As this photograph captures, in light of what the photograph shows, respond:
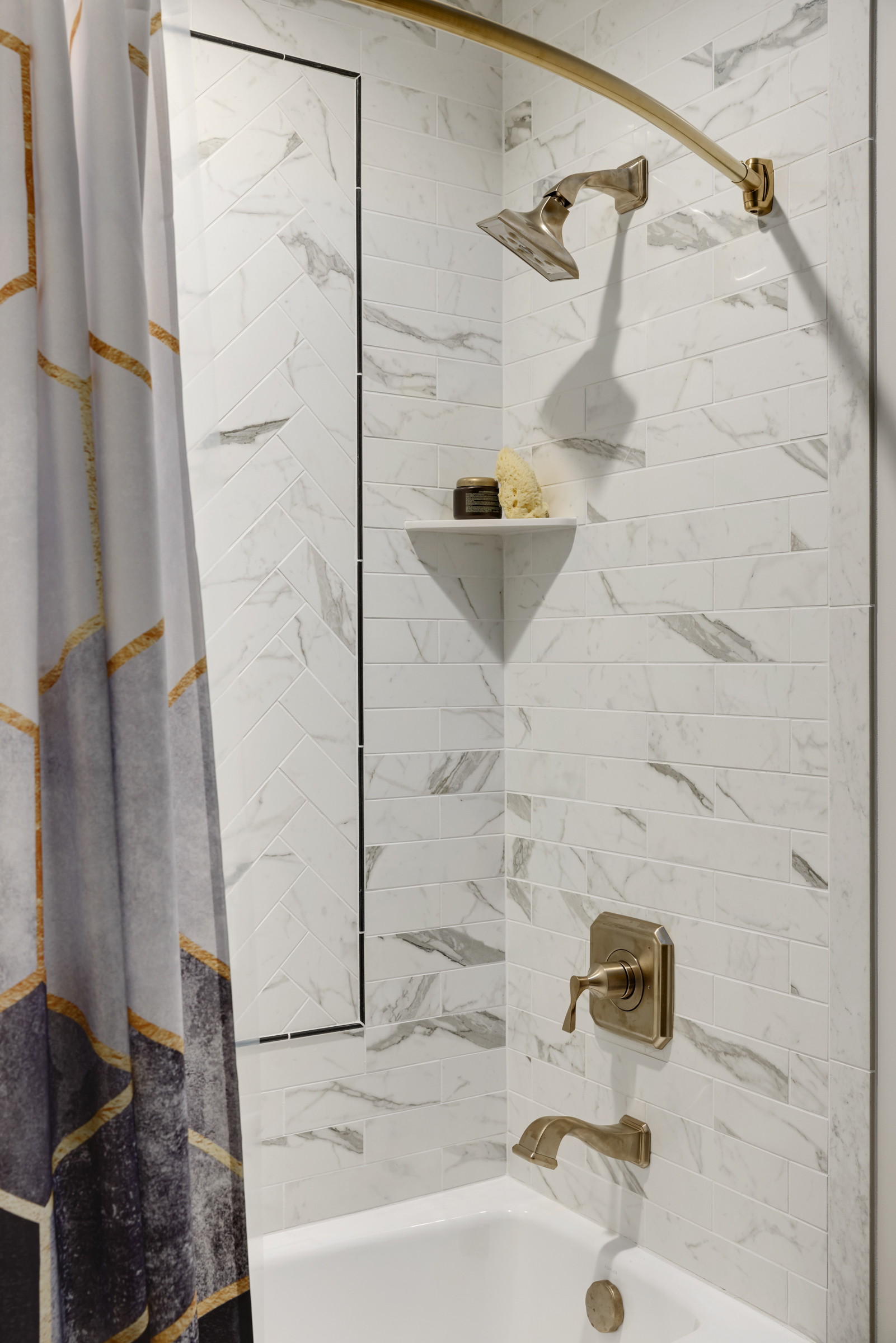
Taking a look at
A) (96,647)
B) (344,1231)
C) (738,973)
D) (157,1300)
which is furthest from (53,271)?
(344,1231)

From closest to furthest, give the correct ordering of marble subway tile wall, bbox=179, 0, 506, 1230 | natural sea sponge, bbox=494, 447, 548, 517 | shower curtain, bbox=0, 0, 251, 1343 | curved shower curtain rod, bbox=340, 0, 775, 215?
shower curtain, bbox=0, 0, 251, 1343
curved shower curtain rod, bbox=340, 0, 775, 215
marble subway tile wall, bbox=179, 0, 506, 1230
natural sea sponge, bbox=494, 447, 548, 517

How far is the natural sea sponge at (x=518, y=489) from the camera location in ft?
6.34

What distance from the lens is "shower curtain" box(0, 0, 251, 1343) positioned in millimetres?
767

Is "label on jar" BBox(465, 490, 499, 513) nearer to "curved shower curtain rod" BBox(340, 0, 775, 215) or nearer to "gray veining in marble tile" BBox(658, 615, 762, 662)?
"gray veining in marble tile" BBox(658, 615, 762, 662)

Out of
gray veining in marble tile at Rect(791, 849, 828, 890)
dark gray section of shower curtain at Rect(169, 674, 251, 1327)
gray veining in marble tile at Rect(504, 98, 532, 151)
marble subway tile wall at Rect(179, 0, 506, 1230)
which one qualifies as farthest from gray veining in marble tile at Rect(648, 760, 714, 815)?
gray veining in marble tile at Rect(504, 98, 532, 151)

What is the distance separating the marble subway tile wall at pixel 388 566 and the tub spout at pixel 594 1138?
1.08 feet

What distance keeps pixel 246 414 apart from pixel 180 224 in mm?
921

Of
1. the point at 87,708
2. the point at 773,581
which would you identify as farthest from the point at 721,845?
the point at 87,708

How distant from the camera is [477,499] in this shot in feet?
6.46

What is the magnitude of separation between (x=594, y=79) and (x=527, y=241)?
0.76 ft

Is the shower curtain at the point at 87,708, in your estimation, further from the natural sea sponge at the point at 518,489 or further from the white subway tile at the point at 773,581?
the natural sea sponge at the point at 518,489

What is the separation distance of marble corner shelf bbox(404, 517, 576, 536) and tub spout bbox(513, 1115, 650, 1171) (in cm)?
103

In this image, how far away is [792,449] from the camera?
1.51 m

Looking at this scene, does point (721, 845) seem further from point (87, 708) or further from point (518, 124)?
point (518, 124)
